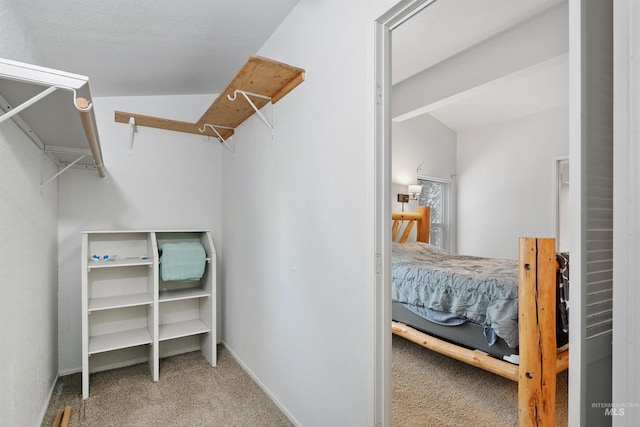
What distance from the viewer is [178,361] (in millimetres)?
2840

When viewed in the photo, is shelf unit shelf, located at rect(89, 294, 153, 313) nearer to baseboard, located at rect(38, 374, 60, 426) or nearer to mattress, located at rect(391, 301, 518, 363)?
baseboard, located at rect(38, 374, 60, 426)

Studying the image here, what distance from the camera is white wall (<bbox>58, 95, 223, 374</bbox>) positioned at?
8.57 feet

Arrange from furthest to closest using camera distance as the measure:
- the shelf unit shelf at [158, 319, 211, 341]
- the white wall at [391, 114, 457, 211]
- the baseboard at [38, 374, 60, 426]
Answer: the white wall at [391, 114, 457, 211]
the shelf unit shelf at [158, 319, 211, 341]
the baseboard at [38, 374, 60, 426]

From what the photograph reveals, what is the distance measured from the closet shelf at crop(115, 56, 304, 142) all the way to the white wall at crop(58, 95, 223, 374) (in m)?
0.14

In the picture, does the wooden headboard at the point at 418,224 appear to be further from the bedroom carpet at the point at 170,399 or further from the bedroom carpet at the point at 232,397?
the bedroom carpet at the point at 170,399

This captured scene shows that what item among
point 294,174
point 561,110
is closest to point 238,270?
point 294,174

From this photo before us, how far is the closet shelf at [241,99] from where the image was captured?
5.81ft

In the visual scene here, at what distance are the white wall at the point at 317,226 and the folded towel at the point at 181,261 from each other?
47 centimetres

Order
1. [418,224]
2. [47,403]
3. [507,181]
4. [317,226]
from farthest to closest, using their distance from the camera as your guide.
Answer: [507,181] < [418,224] < [47,403] < [317,226]

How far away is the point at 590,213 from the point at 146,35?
2183mm

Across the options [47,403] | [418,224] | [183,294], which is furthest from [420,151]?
[47,403]

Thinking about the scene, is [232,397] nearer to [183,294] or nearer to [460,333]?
[183,294]

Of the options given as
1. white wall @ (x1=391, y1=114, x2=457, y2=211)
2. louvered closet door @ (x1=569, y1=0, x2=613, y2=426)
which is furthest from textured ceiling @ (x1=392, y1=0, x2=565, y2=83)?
louvered closet door @ (x1=569, y1=0, x2=613, y2=426)

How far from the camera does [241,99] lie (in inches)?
85.8
